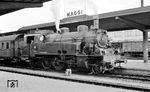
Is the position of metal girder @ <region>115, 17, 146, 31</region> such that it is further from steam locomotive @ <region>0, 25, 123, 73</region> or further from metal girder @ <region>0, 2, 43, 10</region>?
metal girder @ <region>0, 2, 43, 10</region>

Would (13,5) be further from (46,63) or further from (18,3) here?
(46,63)

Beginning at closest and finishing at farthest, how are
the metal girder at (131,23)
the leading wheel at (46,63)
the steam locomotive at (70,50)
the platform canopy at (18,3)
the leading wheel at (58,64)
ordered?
the platform canopy at (18,3) < the steam locomotive at (70,50) < the leading wheel at (58,64) < the leading wheel at (46,63) < the metal girder at (131,23)

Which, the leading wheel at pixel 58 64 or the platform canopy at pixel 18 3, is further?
the leading wheel at pixel 58 64

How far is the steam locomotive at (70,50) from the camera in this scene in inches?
620

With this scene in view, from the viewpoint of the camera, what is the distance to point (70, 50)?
1670 cm

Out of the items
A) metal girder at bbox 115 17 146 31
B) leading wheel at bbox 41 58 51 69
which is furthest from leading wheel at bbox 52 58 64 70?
metal girder at bbox 115 17 146 31

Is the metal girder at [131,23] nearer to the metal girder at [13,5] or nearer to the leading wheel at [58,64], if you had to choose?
the leading wheel at [58,64]

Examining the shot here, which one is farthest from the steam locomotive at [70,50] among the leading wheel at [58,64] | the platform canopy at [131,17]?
the platform canopy at [131,17]

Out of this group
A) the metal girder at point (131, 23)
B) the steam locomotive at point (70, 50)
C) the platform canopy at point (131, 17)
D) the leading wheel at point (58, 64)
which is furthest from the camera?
the metal girder at point (131, 23)

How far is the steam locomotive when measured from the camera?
1575 centimetres

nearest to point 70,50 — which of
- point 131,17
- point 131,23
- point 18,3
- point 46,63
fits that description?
point 46,63

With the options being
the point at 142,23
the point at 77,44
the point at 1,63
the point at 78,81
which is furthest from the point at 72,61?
the point at 1,63

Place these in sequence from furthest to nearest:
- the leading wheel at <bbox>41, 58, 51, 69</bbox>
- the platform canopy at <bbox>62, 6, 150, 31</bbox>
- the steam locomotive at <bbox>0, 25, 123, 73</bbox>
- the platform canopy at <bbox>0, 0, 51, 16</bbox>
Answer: the platform canopy at <bbox>62, 6, 150, 31</bbox> → the leading wheel at <bbox>41, 58, 51, 69</bbox> → the steam locomotive at <bbox>0, 25, 123, 73</bbox> → the platform canopy at <bbox>0, 0, 51, 16</bbox>

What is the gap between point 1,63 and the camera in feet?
90.7
